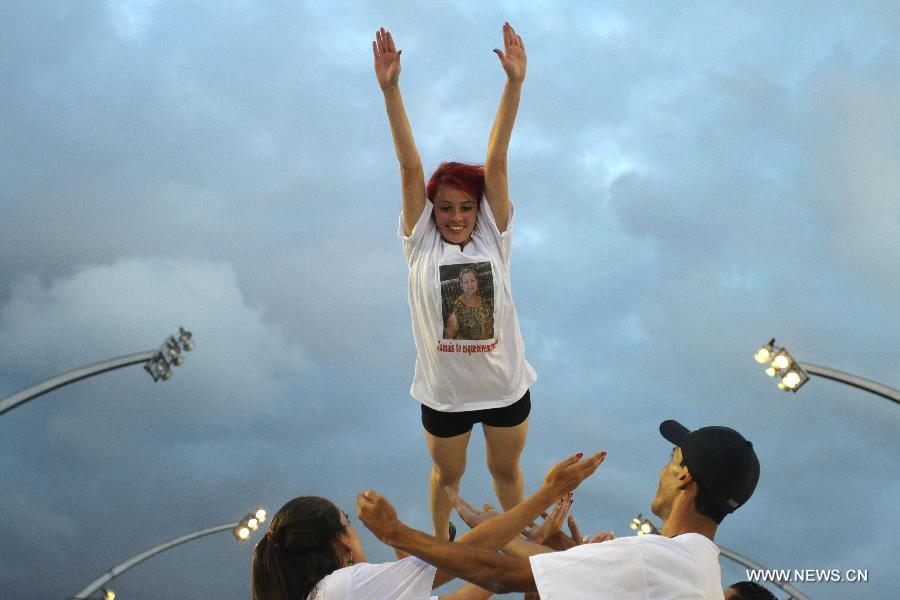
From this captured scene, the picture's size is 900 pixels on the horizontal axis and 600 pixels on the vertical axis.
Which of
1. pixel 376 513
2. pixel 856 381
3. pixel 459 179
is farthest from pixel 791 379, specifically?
pixel 376 513

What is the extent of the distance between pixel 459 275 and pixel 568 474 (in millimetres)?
2603

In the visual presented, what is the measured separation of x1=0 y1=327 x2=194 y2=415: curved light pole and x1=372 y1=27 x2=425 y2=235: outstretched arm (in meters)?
6.19

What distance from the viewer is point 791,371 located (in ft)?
36.3

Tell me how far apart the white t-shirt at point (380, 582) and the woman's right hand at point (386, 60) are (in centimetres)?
374

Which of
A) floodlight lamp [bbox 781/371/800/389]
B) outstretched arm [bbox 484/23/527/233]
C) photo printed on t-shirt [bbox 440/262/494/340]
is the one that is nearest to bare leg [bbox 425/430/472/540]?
photo printed on t-shirt [bbox 440/262/494/340]

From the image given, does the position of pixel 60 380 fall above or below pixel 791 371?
above

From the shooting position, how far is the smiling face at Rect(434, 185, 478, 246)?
248 inches

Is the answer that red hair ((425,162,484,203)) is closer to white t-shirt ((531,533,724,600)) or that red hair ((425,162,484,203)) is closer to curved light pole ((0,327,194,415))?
white t-shirt ((531,533,724,600))

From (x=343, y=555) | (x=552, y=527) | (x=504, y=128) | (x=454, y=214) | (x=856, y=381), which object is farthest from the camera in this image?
(x=856, y=381)

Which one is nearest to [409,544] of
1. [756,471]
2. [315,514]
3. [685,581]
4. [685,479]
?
[315,514]

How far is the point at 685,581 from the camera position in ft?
11.0

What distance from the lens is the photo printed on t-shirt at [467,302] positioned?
5.98m

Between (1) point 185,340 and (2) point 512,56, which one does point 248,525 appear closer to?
(1) point 185,340

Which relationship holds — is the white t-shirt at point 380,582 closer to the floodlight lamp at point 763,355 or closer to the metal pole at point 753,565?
the floodlight lamp at point 763,355
